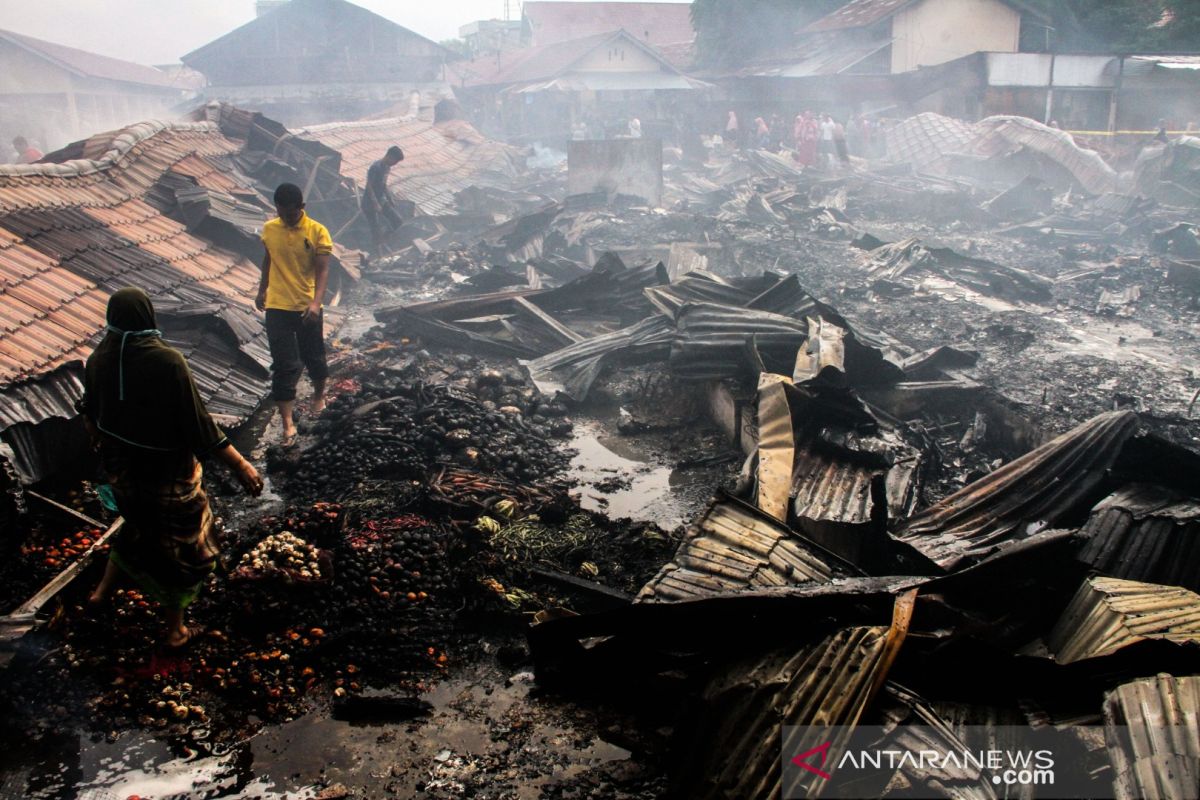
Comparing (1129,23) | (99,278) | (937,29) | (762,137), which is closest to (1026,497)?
(99,278)

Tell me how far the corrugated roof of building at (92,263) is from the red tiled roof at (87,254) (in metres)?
0.01

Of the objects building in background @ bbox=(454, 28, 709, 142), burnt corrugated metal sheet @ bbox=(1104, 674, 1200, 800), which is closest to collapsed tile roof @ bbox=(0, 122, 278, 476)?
burnt corrugated metal sheet @ bbox=(1104, 674, 1200, 800)

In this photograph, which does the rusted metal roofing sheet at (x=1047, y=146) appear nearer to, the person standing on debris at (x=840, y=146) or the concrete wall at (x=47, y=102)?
the person standing on debris at (x=840, y=146)

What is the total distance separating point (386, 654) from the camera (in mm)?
3727

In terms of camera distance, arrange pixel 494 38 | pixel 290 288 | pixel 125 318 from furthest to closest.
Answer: pixel 494 38 → pixel 290 288 → pixel 125 318

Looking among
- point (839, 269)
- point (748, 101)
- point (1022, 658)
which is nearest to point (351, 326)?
point (839, 269)

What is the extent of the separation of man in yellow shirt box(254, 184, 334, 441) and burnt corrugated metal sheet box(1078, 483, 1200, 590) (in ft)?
18.6

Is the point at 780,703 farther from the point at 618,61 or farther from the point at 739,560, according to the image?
the point at 618,61

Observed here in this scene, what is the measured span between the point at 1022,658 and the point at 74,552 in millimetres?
4758

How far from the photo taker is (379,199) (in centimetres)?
1266

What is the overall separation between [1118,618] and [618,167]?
17.1 metres

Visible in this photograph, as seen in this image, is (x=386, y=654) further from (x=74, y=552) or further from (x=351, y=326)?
(x=351, y=326)

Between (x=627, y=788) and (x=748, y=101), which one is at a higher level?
(x=748, y=101)

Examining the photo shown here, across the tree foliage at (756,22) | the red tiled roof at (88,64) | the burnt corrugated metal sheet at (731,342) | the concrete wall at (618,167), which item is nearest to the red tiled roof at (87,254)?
the burnt corrugated metal sheet at (731,342)
